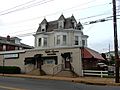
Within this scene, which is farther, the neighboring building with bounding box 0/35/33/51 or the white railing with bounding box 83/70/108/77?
the neighboring building with bounding box 0/35/33/51

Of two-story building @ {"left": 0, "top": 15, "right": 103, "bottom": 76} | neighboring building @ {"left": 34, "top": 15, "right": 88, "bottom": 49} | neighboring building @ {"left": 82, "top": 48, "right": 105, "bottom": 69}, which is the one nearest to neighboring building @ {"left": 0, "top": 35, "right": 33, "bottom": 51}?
two-story building @ {"left": 0, "top": 15, "right": 103, "bottom": 76}

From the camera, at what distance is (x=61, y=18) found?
184ft

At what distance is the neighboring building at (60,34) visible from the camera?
181 feet

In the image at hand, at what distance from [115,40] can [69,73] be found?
13.0 meters

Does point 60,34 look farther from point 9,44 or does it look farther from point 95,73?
point 9,44

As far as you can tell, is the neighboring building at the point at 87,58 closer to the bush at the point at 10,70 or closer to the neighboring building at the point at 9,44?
the bush at the point at 10,70

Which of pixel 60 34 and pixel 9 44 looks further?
pixel 9 44

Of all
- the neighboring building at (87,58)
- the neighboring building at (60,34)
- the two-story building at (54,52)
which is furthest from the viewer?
the neighboring building at (60,34)

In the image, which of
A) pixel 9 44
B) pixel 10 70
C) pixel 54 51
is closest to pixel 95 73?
pixel 54 51

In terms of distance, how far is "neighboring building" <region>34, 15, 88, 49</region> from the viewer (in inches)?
2167

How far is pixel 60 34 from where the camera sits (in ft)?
180

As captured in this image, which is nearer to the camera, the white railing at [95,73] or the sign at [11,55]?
the white railing at [95,73]

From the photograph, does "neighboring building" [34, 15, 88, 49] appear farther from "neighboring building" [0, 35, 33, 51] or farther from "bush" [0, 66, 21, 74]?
"neighboring building" [0, 35, 33, 51]

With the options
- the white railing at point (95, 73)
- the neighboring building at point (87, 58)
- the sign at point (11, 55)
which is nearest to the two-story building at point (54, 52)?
the sign at point (11, 55)
